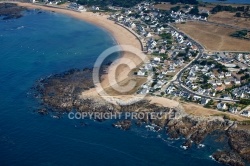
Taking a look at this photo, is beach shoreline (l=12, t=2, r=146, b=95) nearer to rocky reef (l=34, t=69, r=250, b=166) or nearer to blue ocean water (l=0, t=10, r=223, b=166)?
rocky reef (l=34, t=69, r=250, b=166)

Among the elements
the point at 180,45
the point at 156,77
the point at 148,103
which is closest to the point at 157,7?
the point at 180,45

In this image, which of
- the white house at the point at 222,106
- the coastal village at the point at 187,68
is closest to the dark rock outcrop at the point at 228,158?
the coastal village at the point at 187,68

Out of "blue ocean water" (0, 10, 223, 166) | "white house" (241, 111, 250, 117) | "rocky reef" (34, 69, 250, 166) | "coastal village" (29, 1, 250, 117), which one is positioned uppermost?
"coastal village" (29, 1, 250, 117)

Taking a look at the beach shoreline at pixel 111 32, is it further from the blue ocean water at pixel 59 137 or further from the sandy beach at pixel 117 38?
the blue ocean water at pixel 59 137

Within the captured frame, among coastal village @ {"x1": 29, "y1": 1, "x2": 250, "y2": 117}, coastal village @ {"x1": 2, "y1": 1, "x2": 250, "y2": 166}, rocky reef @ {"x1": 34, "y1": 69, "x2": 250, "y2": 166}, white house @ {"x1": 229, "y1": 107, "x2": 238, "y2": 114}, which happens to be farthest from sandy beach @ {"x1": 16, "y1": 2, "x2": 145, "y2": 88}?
white house @ {"x1": 229, "y1": 107, "x2": 238, "y2": 114}

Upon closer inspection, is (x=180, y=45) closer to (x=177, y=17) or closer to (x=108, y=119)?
(x=177, y=17)
